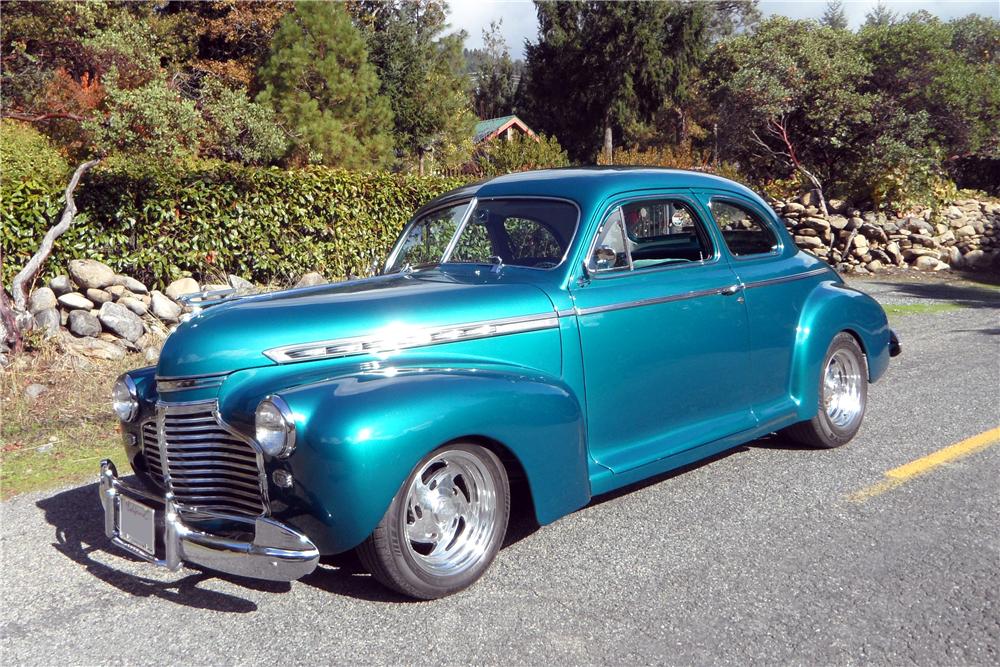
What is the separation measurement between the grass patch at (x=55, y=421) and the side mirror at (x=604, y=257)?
3353mm

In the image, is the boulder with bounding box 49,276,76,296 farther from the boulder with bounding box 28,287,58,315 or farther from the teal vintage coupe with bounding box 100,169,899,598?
the teal vintage coupe with bounding box 100,169,899,598

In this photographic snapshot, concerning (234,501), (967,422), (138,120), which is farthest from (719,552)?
(138,120)

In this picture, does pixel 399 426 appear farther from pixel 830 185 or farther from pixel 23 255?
pixel 830 185

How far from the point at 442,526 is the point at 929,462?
10.7 ft

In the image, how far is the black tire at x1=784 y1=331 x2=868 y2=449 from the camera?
5.71 m

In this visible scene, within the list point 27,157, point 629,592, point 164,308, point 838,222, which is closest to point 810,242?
point 838,222

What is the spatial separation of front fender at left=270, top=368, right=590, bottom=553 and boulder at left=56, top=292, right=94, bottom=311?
602 centimetres

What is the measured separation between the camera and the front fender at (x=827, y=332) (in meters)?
5.51

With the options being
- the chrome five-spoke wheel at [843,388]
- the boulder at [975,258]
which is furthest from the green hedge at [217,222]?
the boulder at [975,258]

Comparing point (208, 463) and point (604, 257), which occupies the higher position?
point (604, 257)

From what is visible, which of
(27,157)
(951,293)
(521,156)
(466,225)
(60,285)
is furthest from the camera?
(521,156)

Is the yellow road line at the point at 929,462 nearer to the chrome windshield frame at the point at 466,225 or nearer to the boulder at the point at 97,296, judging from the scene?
the chrome windshield frame at the point at 466,225

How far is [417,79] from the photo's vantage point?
2500cm

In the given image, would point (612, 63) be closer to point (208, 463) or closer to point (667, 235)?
point (667, 235)
